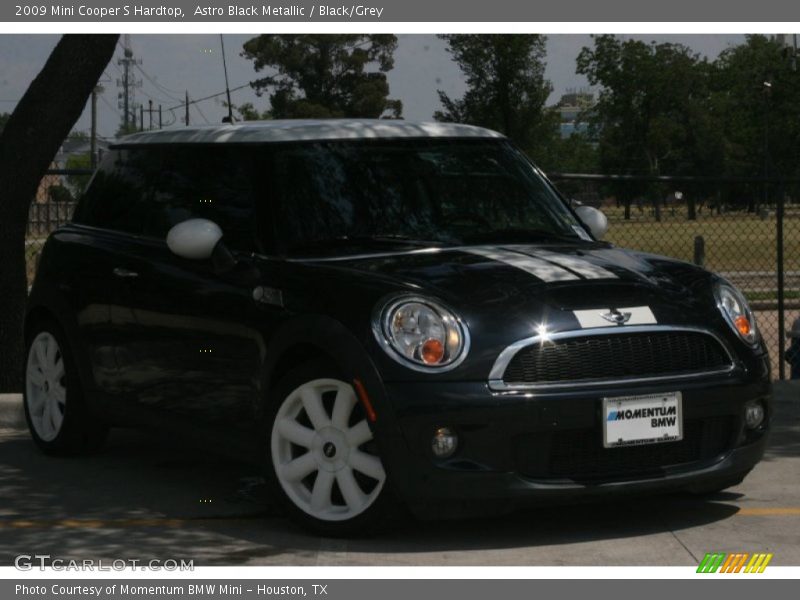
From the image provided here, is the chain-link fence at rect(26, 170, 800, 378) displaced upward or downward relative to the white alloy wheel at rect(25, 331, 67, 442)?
upward

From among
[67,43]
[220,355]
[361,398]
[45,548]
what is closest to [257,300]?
[220,355]

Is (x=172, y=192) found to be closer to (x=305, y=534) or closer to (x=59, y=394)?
(x=59, y=394)

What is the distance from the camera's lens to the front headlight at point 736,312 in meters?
6.82

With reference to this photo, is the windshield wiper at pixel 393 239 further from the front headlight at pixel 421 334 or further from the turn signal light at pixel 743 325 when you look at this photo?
the turn signal light at pixel 743 325

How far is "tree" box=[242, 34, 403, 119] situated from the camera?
170 feet

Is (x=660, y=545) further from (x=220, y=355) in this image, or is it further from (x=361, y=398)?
(x=220, y=355)

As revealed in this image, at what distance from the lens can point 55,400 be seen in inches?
342

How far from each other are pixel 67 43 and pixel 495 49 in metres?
45.2

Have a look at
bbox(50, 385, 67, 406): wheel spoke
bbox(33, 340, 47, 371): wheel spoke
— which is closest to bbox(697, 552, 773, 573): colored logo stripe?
bbox(50, 385, 67, 406): wheel spoke

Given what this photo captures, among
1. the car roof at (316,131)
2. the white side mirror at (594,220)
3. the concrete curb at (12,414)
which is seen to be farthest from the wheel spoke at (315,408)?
the concrete curb at (12,414)

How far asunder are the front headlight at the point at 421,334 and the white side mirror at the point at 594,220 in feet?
6.08

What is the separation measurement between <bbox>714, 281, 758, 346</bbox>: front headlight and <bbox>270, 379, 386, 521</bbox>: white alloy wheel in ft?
5.28

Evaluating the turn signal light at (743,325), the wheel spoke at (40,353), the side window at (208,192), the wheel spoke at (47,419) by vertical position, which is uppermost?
the side window at (208,192)
